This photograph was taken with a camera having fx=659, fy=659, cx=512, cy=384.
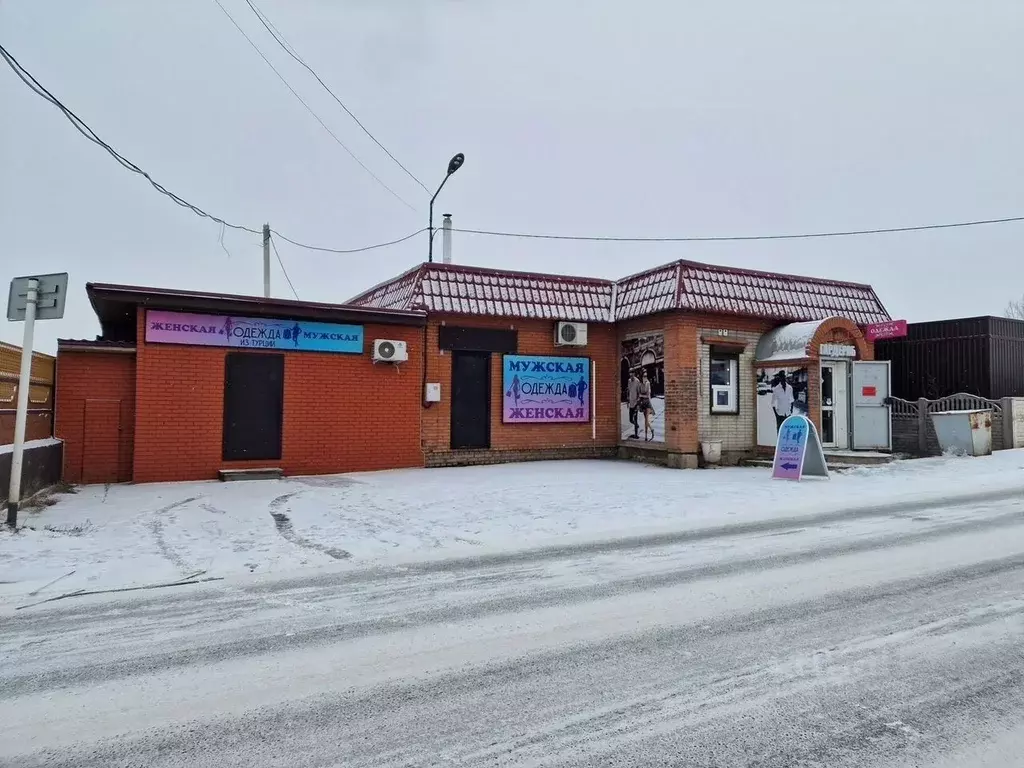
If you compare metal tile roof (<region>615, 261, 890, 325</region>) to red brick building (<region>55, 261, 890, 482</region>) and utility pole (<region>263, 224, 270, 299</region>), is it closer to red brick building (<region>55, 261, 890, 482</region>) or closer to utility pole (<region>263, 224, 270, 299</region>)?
red brick building (<region>55, 261, 890, 482</region>)

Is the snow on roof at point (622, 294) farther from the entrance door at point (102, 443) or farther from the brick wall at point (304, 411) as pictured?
the entrance door at point (102, 443)

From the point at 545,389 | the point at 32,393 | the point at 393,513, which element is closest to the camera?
the point at 393,513

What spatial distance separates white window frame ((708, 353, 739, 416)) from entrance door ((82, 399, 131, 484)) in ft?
40.3

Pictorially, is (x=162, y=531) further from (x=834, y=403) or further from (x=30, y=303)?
(x=834, y=403)

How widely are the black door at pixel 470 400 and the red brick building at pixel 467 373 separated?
0.03 meters

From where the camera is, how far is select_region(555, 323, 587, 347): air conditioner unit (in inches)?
618

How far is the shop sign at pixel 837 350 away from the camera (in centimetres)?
1541

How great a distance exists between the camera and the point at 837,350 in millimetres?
15695

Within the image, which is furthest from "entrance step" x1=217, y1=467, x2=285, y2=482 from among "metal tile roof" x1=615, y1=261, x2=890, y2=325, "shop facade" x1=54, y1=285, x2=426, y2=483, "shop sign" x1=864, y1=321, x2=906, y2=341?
"shop sign" x1=864, y1=321, x2=906, y2=341

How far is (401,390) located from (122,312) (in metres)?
5.79

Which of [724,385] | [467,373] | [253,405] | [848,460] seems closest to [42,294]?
[253,405]

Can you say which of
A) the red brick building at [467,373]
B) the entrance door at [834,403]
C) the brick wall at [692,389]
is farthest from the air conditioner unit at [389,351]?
the entrance door at [834,403]

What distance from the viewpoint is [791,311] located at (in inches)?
638

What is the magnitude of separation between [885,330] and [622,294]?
20.8 ft
